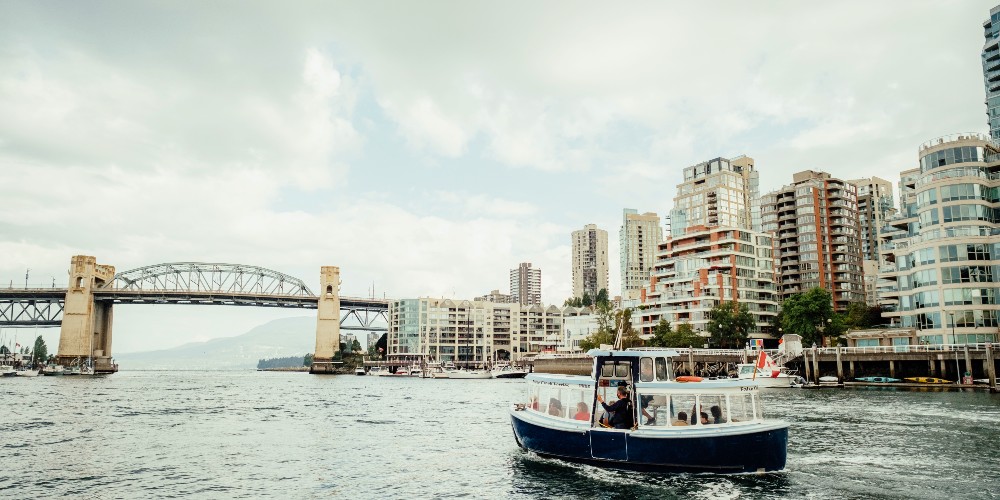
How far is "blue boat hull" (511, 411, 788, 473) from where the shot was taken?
70.1 feet

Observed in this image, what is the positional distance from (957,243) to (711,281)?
47717 millimetres

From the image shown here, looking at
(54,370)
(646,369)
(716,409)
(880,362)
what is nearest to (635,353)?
(646,369)

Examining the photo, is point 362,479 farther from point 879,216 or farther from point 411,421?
point 879,216

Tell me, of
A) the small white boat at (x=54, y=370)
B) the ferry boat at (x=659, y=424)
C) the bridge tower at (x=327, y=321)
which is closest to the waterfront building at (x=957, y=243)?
the ferry boat at (x=659, y=424)

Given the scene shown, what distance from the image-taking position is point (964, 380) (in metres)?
66.2

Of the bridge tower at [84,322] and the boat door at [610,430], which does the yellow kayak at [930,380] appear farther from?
the bridge tower at [84,322]

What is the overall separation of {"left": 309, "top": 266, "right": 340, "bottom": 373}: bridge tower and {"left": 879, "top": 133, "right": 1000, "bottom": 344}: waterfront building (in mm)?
125402

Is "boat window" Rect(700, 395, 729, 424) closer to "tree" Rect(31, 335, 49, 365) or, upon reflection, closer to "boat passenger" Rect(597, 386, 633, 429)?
"boat passenger" Rect(597, 386, 633, 429)

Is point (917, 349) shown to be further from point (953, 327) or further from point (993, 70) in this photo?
point (993, 70)

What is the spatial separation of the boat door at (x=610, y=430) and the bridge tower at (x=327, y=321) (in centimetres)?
14583

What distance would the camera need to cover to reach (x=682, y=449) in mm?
21797

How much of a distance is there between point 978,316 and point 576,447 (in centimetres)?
6733

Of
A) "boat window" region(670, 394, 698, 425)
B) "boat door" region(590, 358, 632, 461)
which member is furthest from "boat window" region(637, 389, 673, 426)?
"boat door" region(590, 358, 632, 461)

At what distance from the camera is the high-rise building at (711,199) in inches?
6442
